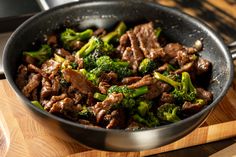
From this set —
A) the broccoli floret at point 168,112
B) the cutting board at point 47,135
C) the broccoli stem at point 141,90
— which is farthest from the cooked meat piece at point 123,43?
the cutting board at point 47,135

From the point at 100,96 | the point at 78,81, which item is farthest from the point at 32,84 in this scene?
the point at 100,96

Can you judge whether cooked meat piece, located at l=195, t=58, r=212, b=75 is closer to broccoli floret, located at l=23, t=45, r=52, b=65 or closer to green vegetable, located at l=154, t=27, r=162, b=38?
green vegetable, located at l=154, t=27, r=162, b=38

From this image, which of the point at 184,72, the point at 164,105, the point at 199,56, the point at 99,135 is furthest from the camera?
the point at 199,56

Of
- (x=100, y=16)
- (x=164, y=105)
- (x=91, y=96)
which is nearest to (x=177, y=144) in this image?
(x=164, y=105)

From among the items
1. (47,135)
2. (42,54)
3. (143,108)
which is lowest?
(47,135)

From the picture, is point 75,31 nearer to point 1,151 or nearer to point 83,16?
point 83,16

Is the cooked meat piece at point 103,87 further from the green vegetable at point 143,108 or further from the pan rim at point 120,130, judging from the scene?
the pan rim at point 120,130

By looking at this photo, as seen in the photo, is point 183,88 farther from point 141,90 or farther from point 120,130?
point 120,130
